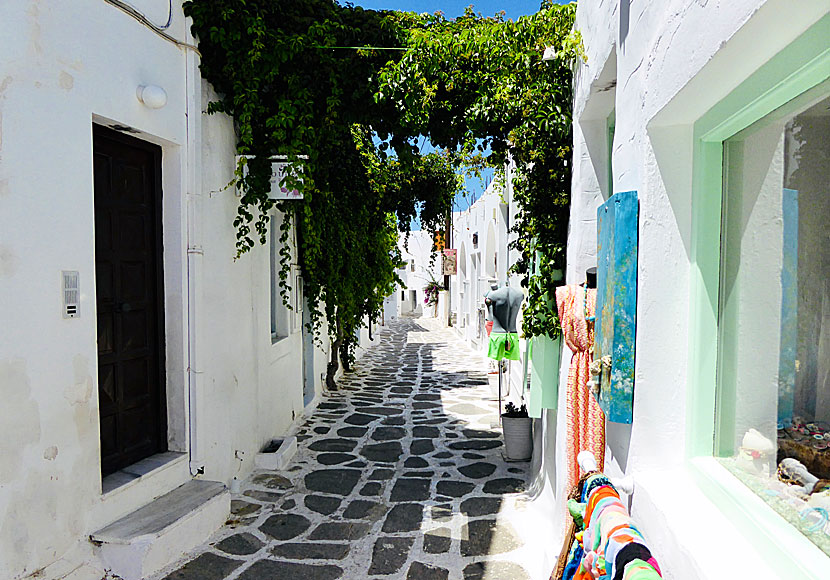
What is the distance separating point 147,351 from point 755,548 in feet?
13.4

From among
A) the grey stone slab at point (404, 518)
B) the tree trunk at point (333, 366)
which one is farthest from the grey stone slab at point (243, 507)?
the tree trunk at point (333, 366)

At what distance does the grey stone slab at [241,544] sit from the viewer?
3.98m

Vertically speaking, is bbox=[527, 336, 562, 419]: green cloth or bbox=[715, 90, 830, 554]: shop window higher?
bbox=[715, 90, 830, 554]: shop window

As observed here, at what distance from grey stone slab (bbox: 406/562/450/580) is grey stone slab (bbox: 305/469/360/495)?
1484 millimetres

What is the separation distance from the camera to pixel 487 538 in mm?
4242

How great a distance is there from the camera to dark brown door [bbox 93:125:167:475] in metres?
3.79

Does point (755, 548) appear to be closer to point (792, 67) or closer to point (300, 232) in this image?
point (792, 67)

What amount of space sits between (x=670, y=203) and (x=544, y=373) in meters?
2.50

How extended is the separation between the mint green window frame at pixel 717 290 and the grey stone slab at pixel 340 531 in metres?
3.23

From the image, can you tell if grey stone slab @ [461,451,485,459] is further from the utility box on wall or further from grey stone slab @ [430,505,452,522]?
the utility box on wall

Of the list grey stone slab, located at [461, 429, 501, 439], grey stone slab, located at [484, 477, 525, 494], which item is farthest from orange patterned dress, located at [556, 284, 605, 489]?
grey stone slab, located at [461, 429, 501, 439]

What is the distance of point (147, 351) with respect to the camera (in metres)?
4.24

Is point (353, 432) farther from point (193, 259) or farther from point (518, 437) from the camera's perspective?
point (193, 259)

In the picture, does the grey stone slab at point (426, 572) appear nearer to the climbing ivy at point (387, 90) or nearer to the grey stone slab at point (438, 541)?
the grey stone slab at point (438, 541)
